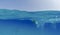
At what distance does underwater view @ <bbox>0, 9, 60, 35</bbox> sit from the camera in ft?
2.41

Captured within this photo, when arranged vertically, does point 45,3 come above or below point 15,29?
above

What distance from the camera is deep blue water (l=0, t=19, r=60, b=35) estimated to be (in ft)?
2.56

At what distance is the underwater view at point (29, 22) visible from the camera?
74 centimetres

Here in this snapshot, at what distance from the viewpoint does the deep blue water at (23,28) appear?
0.78 metres

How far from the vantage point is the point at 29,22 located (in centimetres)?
78

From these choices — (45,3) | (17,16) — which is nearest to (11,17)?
(17,16)

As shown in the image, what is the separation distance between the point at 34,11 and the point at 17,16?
12 cm

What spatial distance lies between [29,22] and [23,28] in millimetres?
71

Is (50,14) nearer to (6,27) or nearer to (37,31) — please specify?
(37,31)

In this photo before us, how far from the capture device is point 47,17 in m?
0.75

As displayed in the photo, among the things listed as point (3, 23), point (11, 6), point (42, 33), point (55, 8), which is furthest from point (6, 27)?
point (55, 8)

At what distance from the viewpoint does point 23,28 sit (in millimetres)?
806

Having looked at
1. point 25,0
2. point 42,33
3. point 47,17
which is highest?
point 25,0

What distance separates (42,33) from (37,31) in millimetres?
40
